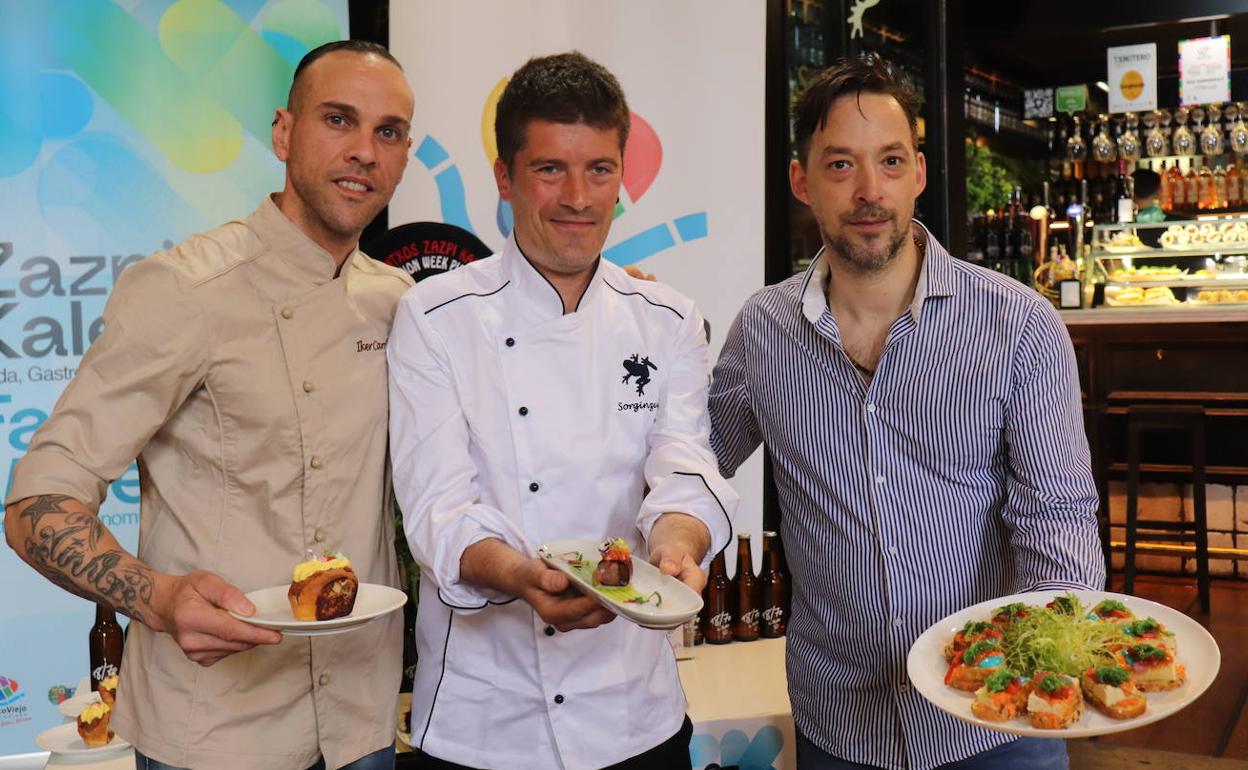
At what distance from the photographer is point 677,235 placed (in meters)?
3.48

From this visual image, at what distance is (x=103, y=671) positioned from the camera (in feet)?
9.58

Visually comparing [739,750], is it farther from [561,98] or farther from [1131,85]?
[1131,85]

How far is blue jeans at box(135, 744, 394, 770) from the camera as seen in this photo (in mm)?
1765

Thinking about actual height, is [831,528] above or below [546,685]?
above

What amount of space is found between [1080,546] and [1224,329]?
556cm

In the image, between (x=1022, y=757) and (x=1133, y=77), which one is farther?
(x=1133, y=77)

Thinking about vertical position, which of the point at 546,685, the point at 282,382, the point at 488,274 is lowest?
the point at 546,685

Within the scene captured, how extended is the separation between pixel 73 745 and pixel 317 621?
4.63ft

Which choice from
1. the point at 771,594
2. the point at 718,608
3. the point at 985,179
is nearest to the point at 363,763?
the point at 718,608

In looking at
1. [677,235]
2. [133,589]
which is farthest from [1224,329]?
[133,589]

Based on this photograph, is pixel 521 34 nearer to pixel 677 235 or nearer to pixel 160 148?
pixel 677 235

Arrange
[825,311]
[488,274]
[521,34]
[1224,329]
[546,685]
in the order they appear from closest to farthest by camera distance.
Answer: [546,685] < [488,274] < [825,311] < [521,34] < [1224,329]

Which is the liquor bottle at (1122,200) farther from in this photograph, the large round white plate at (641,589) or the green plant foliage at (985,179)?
the large round white plate at (641,589)

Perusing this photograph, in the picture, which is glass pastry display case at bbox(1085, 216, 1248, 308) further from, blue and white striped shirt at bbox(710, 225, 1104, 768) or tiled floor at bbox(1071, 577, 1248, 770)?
blue and white striped shirt at bbox(710, 225, 1104, 768)
